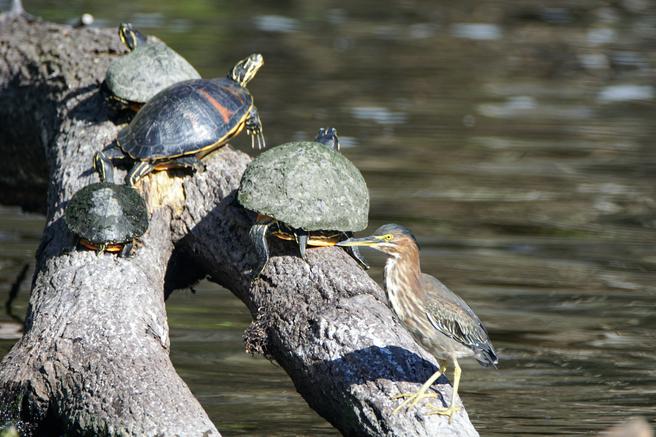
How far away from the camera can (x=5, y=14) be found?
8.41m

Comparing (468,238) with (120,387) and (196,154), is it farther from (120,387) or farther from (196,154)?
(120,387)

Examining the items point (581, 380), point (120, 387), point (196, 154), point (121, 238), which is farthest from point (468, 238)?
point (120, 387)

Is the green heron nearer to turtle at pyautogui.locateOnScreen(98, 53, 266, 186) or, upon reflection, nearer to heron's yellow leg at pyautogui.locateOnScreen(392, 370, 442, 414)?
heron's yellow leg at pyautogui.locateOnScreen(392, 370, 442, 414)

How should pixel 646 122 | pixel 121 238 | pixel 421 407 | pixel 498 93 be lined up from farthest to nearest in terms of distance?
1. pixel 498 93
2. pixel 646 122
3. pixel 121 238
4. pixel 421 407

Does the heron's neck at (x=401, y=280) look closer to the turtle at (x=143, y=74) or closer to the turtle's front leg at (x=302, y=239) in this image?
the turtle's front leg at (x=302, y=239)

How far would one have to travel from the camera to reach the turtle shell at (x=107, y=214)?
5328mm

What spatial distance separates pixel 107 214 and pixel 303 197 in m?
0.92

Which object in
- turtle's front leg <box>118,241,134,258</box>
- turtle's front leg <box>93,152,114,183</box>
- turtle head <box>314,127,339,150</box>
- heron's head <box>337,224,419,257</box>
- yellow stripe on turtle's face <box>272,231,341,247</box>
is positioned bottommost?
turtle's front leg <box>118,241,134,258</box>

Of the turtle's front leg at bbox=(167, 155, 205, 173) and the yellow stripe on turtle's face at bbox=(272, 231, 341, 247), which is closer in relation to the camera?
the yellow stripe on turtle's face at bbox=(272, 231, 341, 247)

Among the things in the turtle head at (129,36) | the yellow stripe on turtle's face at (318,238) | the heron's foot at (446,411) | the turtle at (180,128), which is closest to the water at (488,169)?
the yellow stripe on turtle's face at (318,238)

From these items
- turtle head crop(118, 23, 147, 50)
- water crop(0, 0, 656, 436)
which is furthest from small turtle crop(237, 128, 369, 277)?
turtle head crop(118, 23, 147, 50)

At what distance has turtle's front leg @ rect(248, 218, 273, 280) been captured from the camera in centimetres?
534

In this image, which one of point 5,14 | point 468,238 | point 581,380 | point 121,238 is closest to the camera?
point 121,238

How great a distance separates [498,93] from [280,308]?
1017 cm
